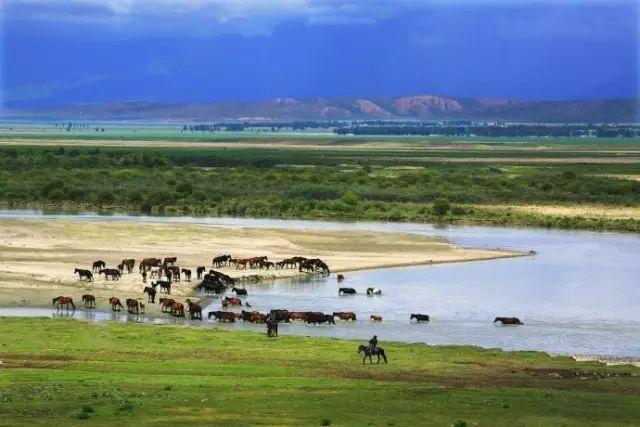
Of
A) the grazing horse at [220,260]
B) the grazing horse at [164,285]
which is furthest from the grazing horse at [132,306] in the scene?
the grazing horse at [220,260]

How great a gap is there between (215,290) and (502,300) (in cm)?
859

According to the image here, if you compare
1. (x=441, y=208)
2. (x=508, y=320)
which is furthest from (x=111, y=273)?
(x=441, y=208)

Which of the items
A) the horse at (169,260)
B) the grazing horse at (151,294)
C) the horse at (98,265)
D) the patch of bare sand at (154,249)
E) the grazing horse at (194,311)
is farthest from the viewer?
the horse at (169,260)

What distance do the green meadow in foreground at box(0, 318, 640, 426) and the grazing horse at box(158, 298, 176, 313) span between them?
2743 mm

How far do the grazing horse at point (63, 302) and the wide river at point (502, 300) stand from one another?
22.9 inches

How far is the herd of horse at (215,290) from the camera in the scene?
31125 mm

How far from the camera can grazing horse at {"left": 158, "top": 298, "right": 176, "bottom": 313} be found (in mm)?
32406

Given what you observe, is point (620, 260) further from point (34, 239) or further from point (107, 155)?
point (107, 155)

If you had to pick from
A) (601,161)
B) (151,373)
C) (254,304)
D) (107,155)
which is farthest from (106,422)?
(601,161)

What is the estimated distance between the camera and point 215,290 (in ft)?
120

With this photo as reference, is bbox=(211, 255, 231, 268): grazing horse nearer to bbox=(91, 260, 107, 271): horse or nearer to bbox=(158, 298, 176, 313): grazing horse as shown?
bbox=(91, 260, 107, 271): horse

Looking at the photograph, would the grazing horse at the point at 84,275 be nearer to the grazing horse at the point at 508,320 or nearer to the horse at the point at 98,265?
the horse at the point at 98,265

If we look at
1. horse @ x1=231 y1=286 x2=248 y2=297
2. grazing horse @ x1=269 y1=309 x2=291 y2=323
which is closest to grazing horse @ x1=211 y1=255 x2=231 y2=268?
horse @ x1=231 y1=286 x2=248 y2=297

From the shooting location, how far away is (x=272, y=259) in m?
44.1
